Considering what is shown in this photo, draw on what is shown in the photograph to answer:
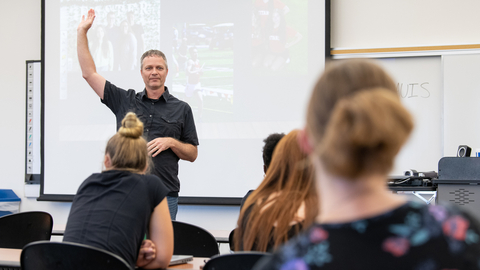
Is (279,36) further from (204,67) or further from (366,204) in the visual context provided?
(366,204)

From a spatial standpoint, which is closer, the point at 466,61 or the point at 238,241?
the point at 238,241

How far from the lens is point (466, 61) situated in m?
3.43

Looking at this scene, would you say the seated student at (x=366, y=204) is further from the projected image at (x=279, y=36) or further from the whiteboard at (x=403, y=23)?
the whiteboard at (x=403, y=23)

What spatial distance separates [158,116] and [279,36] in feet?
5.40

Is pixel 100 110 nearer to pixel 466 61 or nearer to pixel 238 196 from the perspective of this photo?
pixel 238 196

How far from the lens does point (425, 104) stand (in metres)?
3.51

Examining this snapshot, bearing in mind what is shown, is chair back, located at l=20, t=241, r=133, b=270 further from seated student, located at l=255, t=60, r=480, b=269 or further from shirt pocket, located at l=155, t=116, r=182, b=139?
shirt pocket, located at l=155, t=116, r=182, b=139

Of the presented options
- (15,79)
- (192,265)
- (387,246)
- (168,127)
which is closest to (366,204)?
(387,246)

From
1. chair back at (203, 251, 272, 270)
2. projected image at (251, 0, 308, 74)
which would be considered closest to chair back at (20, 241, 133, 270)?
chair back at (203, 251, 272, 270)

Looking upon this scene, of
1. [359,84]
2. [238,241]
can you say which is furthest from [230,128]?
[359,84]

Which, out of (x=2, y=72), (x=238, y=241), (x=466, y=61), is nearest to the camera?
(x=238, y=241)

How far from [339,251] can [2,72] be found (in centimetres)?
468

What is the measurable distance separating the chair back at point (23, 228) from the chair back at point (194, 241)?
782 millimetres

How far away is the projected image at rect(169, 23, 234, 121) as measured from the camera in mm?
3795
